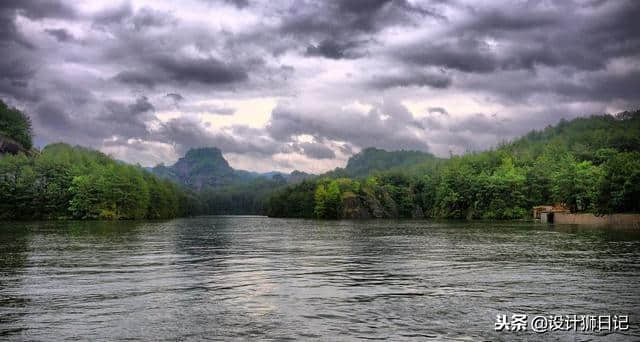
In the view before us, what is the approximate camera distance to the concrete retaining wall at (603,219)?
396 ft

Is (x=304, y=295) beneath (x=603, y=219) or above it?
beneath

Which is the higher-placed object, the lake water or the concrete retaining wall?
the concrete retaining wall

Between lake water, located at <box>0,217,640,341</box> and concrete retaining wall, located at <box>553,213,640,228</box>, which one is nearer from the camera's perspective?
lake water, located at <box>0,217,640,341</box>

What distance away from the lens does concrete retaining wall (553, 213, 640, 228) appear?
120625 millimetres

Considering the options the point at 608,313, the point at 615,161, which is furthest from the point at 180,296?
the point at 615,161

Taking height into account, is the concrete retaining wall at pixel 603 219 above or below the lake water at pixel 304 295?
above

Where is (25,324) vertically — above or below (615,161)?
below

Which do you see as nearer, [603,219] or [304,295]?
[304,295]

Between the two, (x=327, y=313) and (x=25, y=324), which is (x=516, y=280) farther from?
(x=25, y=324)

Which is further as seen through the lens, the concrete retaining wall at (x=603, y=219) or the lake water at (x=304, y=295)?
the concrete retaining wall at (x=603, y=219)

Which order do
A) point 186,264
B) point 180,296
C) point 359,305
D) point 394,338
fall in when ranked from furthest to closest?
point 186,264 < point 180,296 < point 359,305 < point 394,338

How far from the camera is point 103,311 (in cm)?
2505

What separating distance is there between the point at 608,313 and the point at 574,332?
4.44 metres

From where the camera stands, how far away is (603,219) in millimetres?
131875
